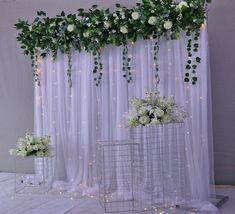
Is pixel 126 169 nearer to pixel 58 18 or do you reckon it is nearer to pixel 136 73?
pixel 136 73

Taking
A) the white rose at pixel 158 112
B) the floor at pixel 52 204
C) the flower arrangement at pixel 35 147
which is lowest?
the floor at pixel 52 204

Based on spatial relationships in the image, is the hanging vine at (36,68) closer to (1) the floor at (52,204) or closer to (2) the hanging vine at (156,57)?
(1) the floor at (52,204)

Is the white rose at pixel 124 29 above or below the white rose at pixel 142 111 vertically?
above

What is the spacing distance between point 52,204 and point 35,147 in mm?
745

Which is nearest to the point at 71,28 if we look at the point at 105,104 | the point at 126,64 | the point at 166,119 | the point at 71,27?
the point at 71,27

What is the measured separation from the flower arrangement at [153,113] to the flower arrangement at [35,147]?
129 centimetres

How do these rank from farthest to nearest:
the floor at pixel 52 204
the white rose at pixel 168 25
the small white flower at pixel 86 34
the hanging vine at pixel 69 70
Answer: the hanging vine at pixel 69 70
the small white flower at pixel 86 34
the white rose at pixel 168 25
the floor at pixel 52 204

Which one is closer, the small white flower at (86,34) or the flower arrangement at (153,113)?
the flower arrangement at (153,113)

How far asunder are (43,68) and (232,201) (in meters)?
2.66

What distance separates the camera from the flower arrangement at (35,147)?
14.3ft

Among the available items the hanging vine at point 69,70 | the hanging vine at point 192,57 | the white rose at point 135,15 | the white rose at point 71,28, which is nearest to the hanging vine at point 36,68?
the hanging vine at point 69,70

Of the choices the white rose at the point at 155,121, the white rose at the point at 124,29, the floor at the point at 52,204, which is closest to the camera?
the white rose at the point at 155,121

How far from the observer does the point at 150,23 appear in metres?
3.95

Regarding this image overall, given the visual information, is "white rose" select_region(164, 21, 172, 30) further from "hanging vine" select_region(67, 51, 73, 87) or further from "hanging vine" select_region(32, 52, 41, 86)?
"hanging vine" select_region(32, 52, 41, 86)
